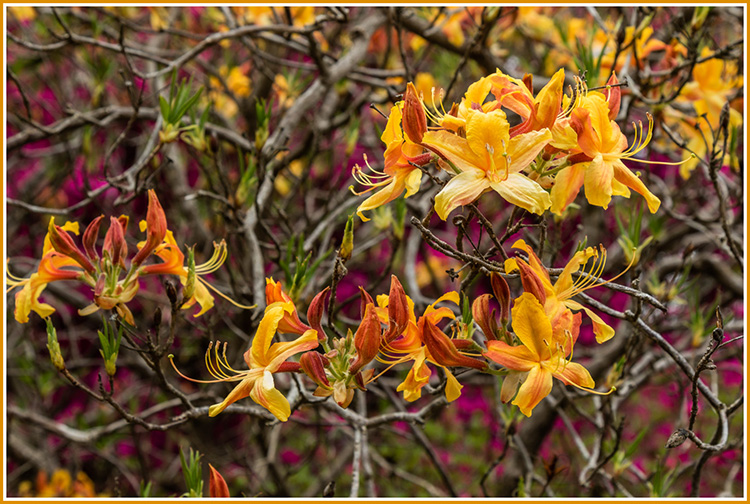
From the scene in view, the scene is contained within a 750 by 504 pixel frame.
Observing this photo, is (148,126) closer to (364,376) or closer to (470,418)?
(470,418)

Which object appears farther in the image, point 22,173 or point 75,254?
point 22,173

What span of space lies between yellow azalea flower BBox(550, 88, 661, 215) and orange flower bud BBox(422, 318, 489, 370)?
309mm

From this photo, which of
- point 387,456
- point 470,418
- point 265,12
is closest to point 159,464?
point 387,456

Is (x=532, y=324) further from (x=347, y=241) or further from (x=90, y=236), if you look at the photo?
(x=90, y=236)

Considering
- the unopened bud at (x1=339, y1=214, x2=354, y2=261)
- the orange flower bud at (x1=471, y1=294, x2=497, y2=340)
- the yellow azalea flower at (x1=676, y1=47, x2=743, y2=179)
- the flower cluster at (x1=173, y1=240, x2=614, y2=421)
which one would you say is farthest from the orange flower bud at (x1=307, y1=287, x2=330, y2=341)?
the yellow azalea flower at (x1=676, y1=47, x2=743, y2=179)

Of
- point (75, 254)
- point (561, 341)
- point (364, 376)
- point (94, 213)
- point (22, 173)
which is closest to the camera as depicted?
point (561, 341)

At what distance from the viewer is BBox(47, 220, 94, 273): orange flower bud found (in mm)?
1387

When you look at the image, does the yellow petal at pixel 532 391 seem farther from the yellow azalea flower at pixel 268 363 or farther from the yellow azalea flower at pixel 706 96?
the yellow azalea flower at pixel 706 96

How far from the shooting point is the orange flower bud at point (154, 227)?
4.52ft

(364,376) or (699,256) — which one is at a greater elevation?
(699,256)

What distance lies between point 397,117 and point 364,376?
0.50 metres

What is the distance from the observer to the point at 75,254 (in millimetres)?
1430

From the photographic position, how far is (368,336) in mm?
1074

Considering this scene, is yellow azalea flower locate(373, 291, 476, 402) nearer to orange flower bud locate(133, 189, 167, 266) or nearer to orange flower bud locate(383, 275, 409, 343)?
orange flower bud locate(383, 275, 409, 343)
